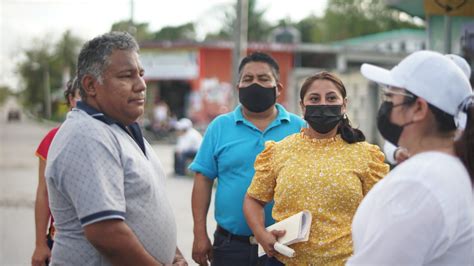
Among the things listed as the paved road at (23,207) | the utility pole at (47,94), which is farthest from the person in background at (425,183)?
the utility pole at (47,94)

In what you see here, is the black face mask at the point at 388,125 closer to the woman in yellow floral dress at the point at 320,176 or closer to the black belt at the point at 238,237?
the woman in yellow floral dress at the point at 320,176

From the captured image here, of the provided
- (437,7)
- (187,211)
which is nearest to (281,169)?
(437,7)

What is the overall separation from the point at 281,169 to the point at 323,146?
250 millimetres

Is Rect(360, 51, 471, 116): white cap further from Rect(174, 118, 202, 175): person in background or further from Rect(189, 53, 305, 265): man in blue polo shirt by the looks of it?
Rect(174, 118, 202, 175): person in background

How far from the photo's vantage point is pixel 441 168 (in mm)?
2016

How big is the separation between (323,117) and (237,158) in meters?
0.83

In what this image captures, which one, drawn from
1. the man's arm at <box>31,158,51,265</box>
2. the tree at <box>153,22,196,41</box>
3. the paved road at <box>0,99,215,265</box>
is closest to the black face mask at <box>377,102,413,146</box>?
the man's arm at <box>31,158,51,265</box>

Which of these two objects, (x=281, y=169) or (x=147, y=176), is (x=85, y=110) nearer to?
(x=147, y=176)

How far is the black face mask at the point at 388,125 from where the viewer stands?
7.31ft

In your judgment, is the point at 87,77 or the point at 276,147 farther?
the point at 276,147

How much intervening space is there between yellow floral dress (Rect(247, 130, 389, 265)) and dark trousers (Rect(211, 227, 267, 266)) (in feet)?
2.01

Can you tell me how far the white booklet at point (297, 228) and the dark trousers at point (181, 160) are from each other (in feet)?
41.5

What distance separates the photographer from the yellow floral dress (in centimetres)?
330

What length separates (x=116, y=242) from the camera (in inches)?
103
